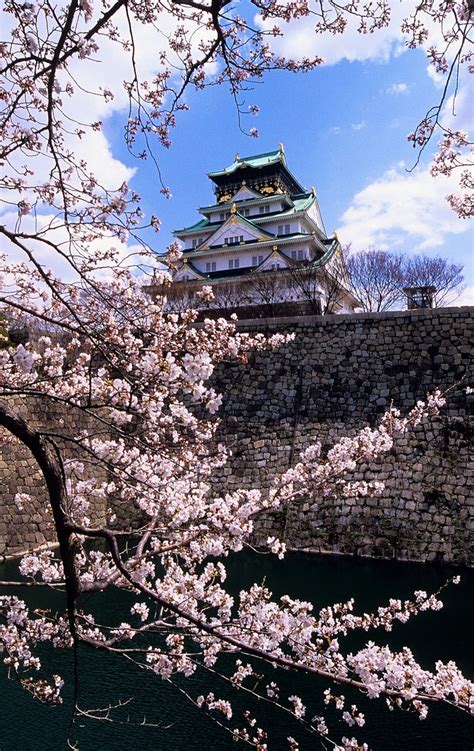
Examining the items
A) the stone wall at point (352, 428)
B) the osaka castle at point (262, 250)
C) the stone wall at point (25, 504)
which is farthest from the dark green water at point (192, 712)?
the osaka castle at point (262, 250)

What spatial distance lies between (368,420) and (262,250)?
40.5 ft

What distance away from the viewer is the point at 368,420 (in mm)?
9266

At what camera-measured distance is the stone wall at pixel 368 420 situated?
8.00 meters

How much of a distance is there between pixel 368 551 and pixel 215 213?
729 inches

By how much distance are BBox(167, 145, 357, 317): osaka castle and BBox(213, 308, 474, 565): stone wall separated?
19.3 feet

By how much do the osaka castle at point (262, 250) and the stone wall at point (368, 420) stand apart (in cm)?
589

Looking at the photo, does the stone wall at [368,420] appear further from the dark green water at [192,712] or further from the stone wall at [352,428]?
the dark green water at [192,712]

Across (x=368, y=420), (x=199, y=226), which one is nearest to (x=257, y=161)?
(x=199, y=226)

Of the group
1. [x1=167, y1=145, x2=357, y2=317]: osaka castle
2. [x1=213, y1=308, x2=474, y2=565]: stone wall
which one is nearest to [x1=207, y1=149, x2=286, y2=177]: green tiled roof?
[x1=167, y1=145, x2=357, y2=317]: osaka castle

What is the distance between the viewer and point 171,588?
248 centimetres

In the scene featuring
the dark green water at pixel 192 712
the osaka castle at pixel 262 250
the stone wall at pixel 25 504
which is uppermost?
the osaka castle at pixel 262 250

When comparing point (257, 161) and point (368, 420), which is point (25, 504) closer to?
point (368, 420)

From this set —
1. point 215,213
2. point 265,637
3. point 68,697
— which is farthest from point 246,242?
point 265,637

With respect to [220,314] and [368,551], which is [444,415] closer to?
[368,551]
